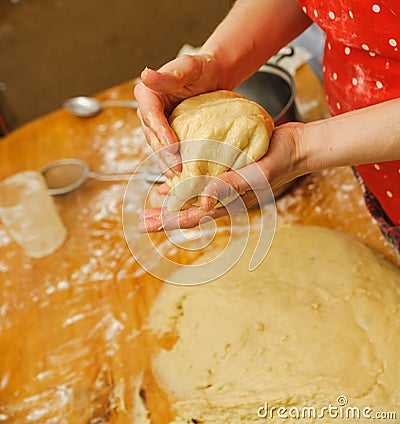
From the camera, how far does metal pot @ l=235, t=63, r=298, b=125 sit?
1.62m

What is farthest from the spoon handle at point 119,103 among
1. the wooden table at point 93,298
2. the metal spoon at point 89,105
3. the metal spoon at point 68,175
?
the metal spoon at point 68,175

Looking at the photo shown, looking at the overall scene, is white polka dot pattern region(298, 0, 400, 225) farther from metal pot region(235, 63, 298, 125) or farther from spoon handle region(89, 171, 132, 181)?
spoon handle region(89, 171, 132, 181)

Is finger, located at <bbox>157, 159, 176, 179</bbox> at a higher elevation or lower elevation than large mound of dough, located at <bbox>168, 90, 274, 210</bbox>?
lower

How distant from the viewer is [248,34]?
1.25 meters

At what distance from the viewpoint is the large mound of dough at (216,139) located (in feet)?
3.18

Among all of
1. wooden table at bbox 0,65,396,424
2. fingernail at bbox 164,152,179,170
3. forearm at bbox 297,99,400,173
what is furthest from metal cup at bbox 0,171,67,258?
forearm at bbox 297,99,400,173

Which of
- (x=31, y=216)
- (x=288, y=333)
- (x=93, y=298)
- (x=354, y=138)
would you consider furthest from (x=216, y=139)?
(x=31, y=216)

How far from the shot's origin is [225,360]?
48.3 inches

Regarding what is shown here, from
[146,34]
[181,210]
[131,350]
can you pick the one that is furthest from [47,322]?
[146,34]

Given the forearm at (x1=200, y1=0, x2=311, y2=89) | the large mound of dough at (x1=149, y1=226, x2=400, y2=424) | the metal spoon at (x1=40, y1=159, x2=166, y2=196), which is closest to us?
the large mound of dough at (x1=149, y1=226, x2=400, y2=424)

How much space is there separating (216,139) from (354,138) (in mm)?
256

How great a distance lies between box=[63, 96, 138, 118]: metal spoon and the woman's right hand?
0.90m

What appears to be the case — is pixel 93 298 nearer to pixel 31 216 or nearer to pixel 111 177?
pixel 31 216

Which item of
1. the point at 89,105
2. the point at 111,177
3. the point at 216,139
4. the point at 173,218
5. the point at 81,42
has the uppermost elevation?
the point at 216,139
